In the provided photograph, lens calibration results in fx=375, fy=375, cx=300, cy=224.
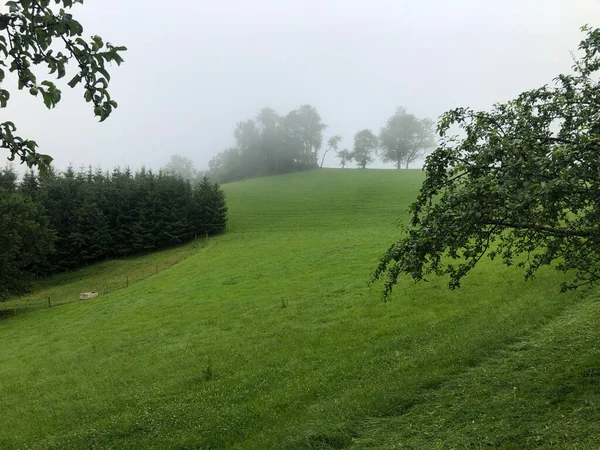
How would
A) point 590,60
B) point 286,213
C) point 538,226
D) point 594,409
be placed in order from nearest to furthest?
point 594,409
point 538,226
point 590,60
point 286,213

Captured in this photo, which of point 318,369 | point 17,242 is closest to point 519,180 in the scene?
point 318,369

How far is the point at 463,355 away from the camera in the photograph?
10391mm

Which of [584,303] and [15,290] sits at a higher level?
[584,303]

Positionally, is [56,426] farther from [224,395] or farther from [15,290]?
[15,290]

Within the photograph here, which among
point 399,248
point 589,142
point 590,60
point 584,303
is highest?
point 590,60

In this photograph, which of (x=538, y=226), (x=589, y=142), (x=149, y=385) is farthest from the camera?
(x=149, y=385)

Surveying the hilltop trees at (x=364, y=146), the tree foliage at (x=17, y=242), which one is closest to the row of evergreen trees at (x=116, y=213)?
the tree foliage at (x=17, y=242)

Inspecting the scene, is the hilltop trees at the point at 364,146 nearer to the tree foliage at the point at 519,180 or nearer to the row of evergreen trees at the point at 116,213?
the row of evergreen trees at the point at 116,213

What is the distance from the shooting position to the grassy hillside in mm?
7457

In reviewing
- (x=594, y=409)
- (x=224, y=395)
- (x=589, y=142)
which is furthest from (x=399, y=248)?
(x=224, y=395)

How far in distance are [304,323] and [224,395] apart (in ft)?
20.5

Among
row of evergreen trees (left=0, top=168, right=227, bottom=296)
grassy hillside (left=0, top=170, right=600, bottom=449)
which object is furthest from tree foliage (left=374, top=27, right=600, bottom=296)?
row of evergreen trees (left=0, top=168, right=227, bottom=296)

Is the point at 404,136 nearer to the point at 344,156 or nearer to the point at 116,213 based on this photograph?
the point at 344,156

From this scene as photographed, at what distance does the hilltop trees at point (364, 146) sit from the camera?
389 ft
